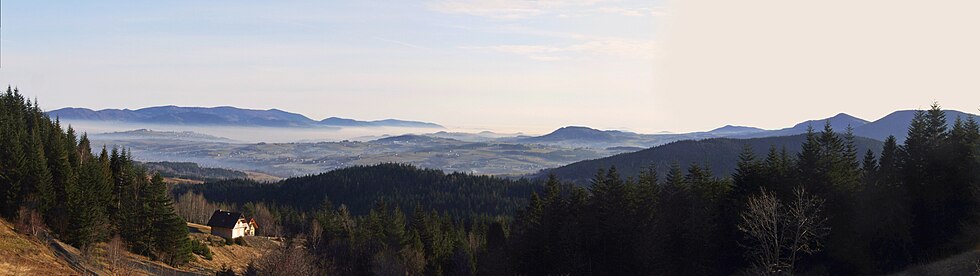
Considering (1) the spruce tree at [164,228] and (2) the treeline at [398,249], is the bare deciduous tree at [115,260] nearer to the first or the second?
(1) the spruce tree at [164,228]

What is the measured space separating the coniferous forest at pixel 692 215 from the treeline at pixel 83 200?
0.12 meters

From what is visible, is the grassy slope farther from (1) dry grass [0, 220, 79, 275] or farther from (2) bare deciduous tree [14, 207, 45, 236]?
(2) bare deciduous tree [14, 207, 45, 236]

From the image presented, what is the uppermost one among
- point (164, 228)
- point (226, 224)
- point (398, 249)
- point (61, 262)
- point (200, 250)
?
point (61, 262)

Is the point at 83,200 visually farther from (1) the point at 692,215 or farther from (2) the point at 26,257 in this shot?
(1) the point at 692,215

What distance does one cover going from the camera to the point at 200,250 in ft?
223

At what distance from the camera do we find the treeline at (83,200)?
54.8 metres

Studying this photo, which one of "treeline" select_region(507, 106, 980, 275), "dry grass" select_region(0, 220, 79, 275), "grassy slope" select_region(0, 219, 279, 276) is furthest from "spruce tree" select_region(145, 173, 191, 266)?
"treeline" select_region(507, 106, 980, 275)

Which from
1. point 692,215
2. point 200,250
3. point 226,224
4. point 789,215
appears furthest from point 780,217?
point 226,224

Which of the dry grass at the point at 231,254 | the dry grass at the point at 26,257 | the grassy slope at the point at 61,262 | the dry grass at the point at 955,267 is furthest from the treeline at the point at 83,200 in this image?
the dry grass at the point at 955,267

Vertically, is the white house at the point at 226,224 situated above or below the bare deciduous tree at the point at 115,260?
below

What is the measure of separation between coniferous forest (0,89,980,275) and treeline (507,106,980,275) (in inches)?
3.3

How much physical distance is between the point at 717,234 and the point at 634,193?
6410 mm

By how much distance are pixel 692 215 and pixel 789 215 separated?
6.00 metres

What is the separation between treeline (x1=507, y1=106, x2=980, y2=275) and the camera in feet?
122
